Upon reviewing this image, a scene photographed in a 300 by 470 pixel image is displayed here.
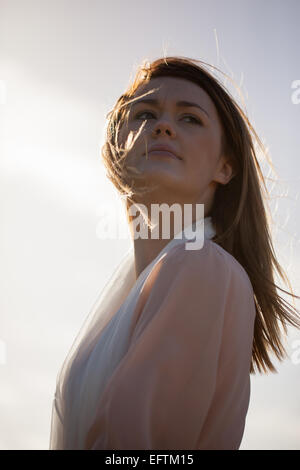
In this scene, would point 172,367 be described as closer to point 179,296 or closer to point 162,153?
point 179,296

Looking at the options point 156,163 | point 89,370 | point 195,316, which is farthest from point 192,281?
point 156,163

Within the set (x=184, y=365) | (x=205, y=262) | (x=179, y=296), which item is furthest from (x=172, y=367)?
(x=205, y=262)

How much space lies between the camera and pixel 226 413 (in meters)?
2.39

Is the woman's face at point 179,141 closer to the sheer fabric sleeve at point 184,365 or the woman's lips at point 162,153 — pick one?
the woman's lips at point 162,153

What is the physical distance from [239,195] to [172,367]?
1.40 meters

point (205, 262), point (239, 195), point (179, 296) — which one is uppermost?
point (239, 195)

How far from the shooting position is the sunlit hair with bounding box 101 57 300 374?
124 inches

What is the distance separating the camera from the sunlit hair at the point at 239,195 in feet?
10.4

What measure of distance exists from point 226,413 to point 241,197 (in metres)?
1.32

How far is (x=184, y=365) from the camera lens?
2.28 m

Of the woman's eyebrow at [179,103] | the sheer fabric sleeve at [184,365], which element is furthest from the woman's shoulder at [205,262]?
the woman's eyebrow at [179,103]

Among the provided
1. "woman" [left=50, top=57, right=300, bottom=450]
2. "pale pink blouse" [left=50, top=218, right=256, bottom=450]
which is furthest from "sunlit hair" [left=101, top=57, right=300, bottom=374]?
"pale pink blouse" [left=50, top=218, right=256, bottom=450]

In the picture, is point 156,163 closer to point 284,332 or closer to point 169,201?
point 169,201
